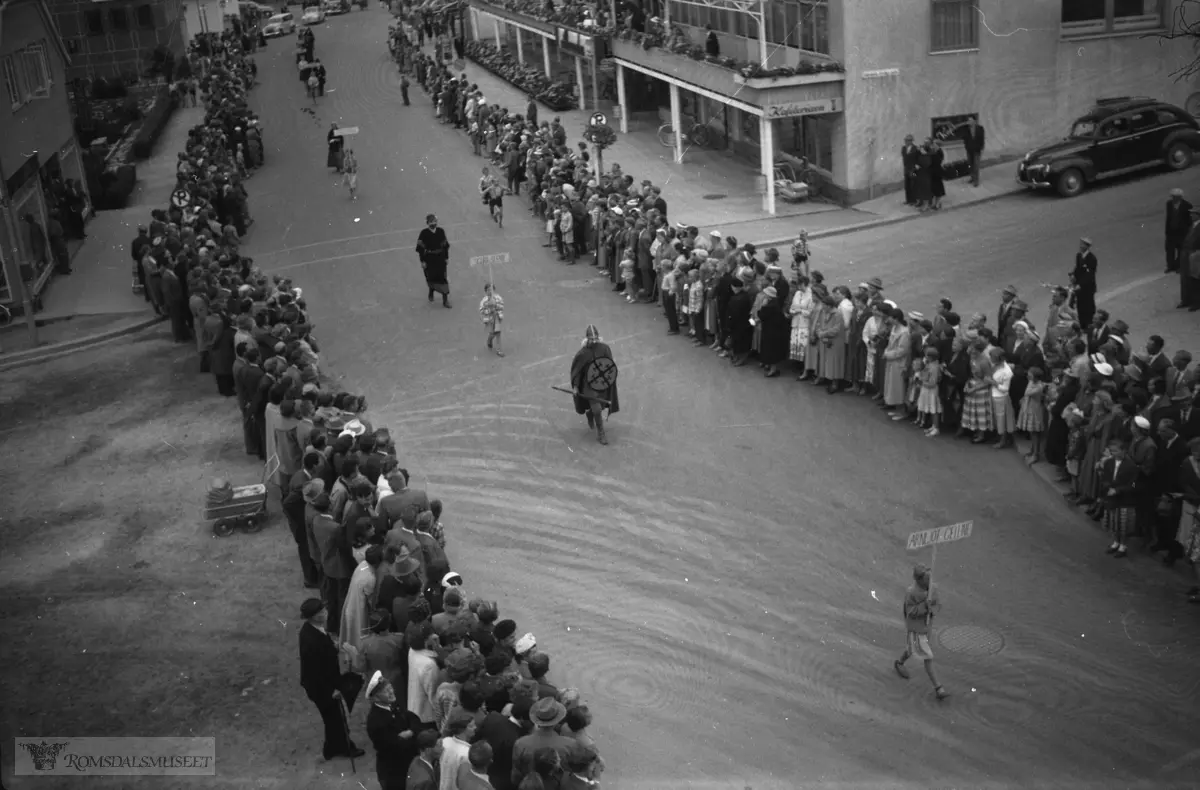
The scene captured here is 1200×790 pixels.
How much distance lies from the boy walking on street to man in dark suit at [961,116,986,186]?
20.2 m

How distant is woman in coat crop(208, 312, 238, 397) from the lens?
21.7 m

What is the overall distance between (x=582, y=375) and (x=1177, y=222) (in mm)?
10438

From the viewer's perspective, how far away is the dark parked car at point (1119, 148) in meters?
28.9

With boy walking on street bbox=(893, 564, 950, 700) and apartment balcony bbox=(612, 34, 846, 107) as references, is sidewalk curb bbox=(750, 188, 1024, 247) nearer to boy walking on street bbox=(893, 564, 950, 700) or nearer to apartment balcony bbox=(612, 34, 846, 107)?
apartment balcony bbox=(612, 34, 846, 107)

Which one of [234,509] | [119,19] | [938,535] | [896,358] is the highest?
[119,19]

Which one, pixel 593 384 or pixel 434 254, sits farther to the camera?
pixel 434 254

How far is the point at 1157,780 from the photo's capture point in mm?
10922

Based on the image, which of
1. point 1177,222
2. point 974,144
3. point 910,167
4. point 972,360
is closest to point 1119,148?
point 974,144

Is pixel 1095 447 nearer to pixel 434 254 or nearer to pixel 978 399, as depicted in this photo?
pixel 978 399

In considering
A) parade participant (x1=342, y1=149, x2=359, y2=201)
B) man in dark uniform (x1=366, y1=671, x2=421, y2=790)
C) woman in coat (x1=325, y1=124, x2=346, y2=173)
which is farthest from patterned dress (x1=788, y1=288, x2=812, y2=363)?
woman in coat (x1=325, y1=124, x2=346, y2=173)

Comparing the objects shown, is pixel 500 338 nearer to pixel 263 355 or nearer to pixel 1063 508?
pixel 263 355

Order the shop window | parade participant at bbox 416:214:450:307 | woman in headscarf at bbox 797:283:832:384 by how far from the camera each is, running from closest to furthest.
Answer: woman in headscarf at bbox 797:283:832:384, parade participant at bbox 416:214:450:307, the shop window

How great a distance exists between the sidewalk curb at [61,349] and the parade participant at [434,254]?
6.02 m

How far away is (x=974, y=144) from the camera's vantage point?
30469 mm
